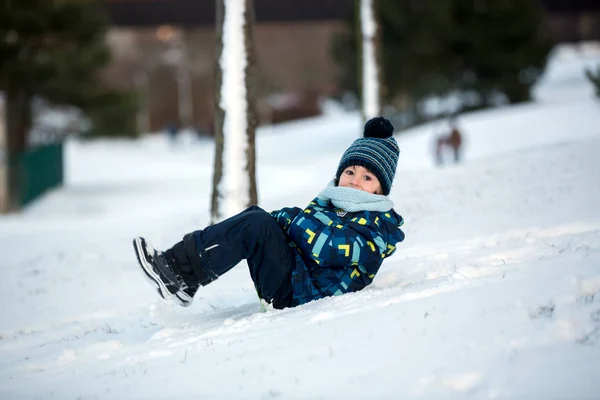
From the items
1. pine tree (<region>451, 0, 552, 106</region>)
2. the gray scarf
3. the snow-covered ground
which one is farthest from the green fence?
pine tree (<region>451, 0, 552, 106</region>)

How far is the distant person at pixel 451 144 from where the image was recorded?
68.7 ft

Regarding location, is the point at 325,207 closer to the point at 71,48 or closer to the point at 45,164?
the point at 45,164

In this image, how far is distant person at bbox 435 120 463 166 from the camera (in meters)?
20.9

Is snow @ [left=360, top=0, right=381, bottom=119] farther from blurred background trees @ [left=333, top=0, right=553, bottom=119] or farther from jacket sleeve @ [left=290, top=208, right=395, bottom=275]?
blurred background trees @ [left=333, top=0, right=553, bottom=119]

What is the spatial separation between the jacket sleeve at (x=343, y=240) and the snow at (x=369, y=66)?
13708 millimetres

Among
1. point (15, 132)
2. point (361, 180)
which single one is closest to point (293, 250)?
point (361, 180)

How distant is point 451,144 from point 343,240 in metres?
16.7

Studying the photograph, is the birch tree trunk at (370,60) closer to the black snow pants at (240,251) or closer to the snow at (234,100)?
the snow at (234,100)

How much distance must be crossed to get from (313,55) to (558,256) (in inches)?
2677

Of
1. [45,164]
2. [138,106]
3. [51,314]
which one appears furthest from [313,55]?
[51,314]

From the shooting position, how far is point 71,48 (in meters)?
25.8

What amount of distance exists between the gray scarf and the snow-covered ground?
19.9 inches

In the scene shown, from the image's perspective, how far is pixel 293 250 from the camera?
198 inches

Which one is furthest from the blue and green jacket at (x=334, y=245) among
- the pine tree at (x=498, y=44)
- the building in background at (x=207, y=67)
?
the building in background at (x=207, y=67)
